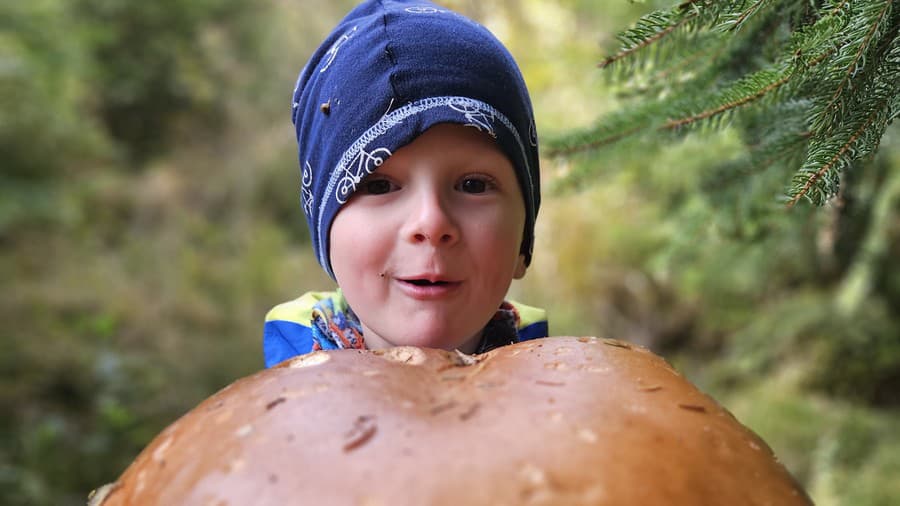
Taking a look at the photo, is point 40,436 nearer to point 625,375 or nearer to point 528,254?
point 528,254

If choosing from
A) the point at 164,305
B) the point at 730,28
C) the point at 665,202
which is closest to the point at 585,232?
the point at 665,202

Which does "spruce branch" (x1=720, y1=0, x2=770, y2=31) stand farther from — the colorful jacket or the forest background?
the colorful jacket

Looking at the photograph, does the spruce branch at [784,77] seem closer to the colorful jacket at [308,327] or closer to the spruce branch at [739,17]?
the spruce branch at [739,17]

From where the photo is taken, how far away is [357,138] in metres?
1.13

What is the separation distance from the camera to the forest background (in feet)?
8.57

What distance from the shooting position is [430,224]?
1.06 meters

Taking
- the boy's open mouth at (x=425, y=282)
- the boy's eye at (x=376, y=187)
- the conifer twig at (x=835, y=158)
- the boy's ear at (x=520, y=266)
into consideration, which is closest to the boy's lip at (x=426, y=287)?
the boy's open mouth at (x=425, y=282)

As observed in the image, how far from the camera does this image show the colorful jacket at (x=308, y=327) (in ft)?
4.26

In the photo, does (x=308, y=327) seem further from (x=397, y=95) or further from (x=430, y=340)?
(x=397, y=95)

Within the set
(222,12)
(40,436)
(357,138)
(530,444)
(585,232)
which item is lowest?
(40,436)

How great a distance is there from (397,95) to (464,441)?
0.67 m

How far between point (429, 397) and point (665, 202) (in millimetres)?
2517

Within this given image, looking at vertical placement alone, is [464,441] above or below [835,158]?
below

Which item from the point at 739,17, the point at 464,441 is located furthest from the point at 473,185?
the point at 464,441
